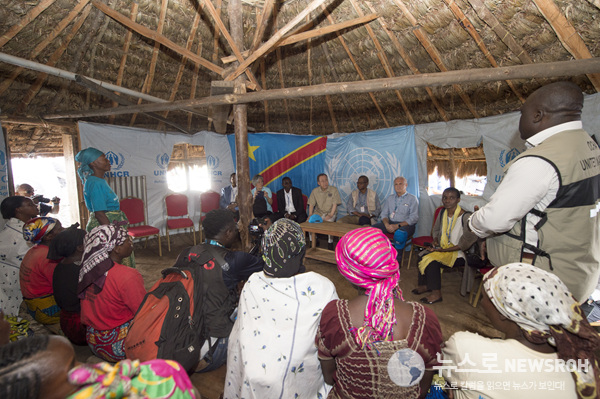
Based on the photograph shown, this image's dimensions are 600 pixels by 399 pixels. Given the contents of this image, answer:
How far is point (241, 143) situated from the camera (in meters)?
4.02

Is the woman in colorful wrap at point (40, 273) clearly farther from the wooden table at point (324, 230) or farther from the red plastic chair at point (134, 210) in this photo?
the wooden table at point (324, 230)

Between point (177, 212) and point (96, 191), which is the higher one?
point (96, 191)

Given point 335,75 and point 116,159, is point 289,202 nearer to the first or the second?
point 335,75

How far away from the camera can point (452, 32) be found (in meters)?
3.91

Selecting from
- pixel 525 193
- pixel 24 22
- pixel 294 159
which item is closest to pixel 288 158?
pixel 294 159

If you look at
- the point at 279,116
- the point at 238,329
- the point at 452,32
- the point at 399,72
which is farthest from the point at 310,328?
the point at 279,116

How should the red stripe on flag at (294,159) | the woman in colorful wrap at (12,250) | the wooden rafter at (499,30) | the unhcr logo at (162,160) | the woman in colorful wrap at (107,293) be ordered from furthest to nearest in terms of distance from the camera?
the red stripe on flag at (294,159) < the unhcr logo at (162,160) < the wooden rafter at (499,30) < the woman in colorful wrap at (12,250) < the woman in colorful wrap at (107,293)

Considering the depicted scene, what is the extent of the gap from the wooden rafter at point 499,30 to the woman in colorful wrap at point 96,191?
4795mm

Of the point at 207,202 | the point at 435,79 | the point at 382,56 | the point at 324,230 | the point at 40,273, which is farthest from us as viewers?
the point at 207,202

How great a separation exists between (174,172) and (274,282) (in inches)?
302

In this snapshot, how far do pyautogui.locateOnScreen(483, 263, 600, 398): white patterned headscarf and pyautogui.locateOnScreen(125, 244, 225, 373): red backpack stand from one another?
1.70 meters

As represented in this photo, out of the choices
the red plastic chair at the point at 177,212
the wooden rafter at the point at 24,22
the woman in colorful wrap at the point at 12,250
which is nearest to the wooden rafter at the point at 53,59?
the wooden rafter at the point at 24,22

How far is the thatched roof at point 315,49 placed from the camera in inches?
135

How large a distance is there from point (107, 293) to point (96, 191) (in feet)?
6.34
